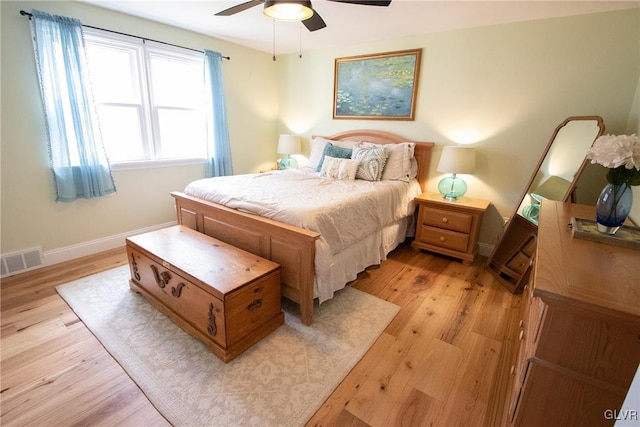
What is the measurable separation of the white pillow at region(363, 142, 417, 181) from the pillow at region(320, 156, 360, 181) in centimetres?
37

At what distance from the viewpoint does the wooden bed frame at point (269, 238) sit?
1927mm

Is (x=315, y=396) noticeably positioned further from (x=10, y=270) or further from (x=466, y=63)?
(x=466, y=63)

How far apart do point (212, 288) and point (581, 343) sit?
5.21 feet

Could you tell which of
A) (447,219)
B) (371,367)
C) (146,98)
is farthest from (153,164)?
(447,219)

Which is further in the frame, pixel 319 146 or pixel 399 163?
pixel 319 146

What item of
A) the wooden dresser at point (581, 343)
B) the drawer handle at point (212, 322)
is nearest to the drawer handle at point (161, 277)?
the drawer handle at point (212, 322)

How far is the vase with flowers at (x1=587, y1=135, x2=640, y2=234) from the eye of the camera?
3.82 ft

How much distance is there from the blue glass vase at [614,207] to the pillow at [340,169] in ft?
6.87

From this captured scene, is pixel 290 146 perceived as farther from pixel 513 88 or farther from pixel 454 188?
pixel 513 88

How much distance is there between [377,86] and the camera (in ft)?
11.7

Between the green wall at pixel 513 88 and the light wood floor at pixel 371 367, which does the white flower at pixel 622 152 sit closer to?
the light wood floor at pixel 371 367

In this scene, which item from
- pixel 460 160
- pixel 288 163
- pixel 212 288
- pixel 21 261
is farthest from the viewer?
pixel 288 163

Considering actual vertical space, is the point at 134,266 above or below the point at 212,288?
below

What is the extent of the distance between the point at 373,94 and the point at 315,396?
10.8 feet
